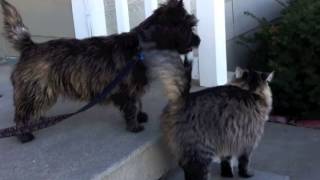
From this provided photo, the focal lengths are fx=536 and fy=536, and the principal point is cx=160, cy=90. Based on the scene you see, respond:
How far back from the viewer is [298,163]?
14.5 ft

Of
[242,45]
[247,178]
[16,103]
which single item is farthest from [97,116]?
[242,45]

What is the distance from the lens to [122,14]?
493 cm

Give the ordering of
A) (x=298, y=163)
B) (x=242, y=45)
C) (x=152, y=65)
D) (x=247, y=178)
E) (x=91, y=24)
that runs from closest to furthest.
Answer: (x=152, y=65), (x=247, y=178), (x=298, y=163), (x=91, y=24), (x=242, y=45)

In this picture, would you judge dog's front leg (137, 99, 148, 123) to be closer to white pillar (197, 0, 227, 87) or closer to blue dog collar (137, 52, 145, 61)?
blue dog collar (137, 52, 145, 61)

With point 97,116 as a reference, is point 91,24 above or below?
above

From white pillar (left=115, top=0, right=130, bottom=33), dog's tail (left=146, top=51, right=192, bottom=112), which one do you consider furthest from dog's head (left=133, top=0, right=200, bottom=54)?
white pillar (left=115, top=0, right=130, bottom=33)

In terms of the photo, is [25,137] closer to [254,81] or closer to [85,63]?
[85,63]

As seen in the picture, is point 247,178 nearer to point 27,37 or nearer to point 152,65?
point 152,65

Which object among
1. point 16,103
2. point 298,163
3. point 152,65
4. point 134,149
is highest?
point 152,65

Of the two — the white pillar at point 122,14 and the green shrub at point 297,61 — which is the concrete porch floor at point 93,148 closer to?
the green shrub at point 297,61

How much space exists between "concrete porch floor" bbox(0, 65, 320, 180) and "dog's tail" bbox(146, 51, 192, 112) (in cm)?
37

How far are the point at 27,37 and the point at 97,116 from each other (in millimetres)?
839

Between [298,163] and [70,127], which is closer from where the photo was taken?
[70,127]

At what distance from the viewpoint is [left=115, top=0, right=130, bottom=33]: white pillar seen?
491 cm
